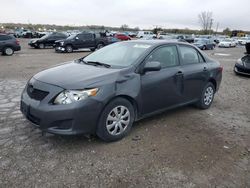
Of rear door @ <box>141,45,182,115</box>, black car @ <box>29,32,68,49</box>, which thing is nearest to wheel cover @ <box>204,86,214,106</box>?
rear door @ <box>141,45,182,115</box>

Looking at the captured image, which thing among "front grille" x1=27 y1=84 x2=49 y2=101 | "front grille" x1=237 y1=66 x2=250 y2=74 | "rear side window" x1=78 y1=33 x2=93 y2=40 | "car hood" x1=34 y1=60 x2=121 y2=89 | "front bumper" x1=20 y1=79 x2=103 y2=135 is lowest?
"front grille" x1=237 y1=66 x2=250 y2=74

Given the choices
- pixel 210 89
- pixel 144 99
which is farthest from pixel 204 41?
pixel 144 99

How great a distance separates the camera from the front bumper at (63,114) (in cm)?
323

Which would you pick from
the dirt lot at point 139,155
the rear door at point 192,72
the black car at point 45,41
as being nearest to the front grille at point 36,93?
the dirt lot at point 139,155

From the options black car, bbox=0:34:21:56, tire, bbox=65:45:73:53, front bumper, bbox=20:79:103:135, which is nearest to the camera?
front bumper, bbox=20:79:103:135

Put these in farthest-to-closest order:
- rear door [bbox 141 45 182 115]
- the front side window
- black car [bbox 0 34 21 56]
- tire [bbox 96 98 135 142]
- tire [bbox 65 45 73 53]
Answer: tire [bbox 65 45 73 53] → black car [bbox 0 34 21 56] → the front side window → rear door [bbox 141 45 182 115] → tire [bbox 96 98 135 142]

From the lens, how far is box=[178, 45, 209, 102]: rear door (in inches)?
189

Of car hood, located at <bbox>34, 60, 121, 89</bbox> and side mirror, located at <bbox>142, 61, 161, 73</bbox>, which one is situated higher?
side mirror, located at <bbox>142, 61, 161, 73</bbox>

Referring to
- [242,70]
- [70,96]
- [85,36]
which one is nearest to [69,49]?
[85,36]

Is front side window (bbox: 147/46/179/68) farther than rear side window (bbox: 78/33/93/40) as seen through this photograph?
No

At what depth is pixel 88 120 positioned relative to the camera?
3.37 metres

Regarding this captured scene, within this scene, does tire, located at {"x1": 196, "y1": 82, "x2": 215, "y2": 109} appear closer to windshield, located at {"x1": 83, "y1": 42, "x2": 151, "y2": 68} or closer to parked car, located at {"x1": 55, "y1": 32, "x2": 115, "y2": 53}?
windshield, located at {"x1": 83, "y1": 42, "x2": 151, "y2": 68}

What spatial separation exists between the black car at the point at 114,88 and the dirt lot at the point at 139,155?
0.34 metres

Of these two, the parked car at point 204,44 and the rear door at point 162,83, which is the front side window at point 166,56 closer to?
the rear door at point 162,83
